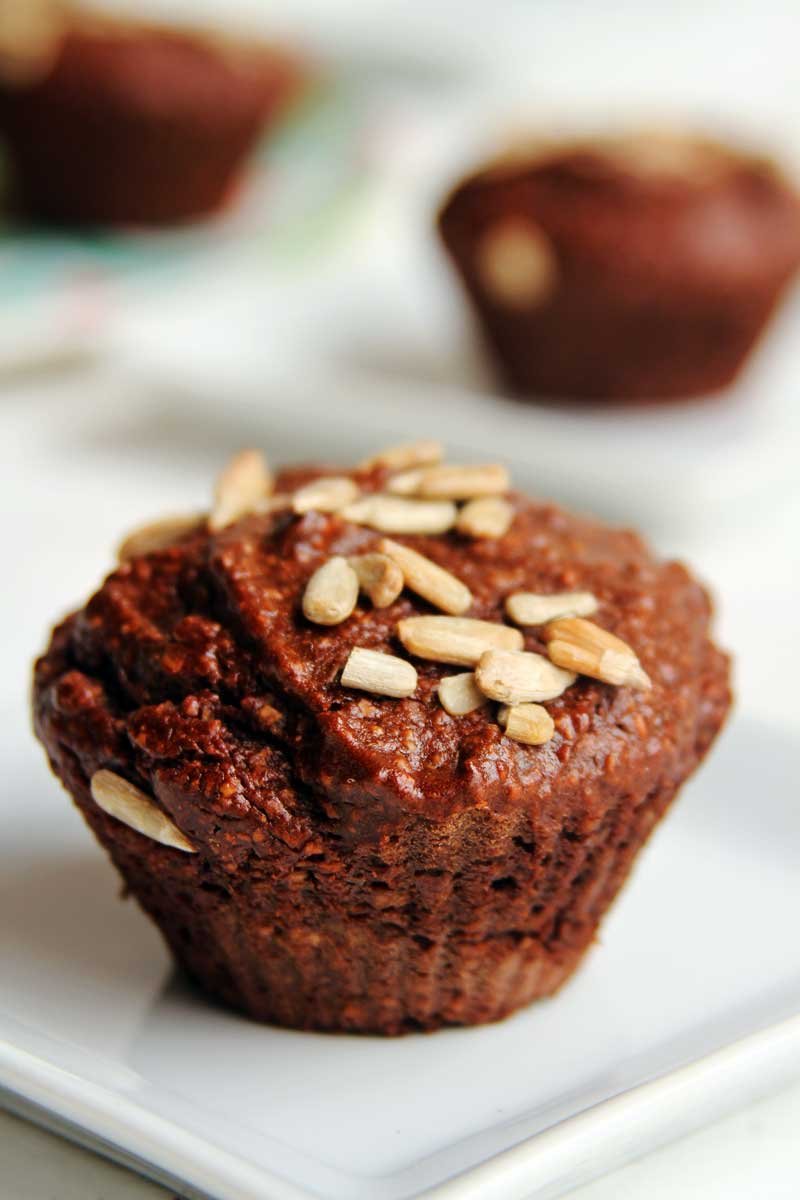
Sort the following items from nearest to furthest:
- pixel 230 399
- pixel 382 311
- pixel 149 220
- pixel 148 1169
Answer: pixel 148 1169, pixel 230 399, pixel 382 311, pixel 149 220

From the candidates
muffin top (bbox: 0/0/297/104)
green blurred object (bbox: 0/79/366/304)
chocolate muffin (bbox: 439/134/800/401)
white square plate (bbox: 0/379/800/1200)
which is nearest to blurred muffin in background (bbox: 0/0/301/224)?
muffin top (bbox: 0/0/297/104)

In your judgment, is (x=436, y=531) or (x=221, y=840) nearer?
(x=221, y=840)

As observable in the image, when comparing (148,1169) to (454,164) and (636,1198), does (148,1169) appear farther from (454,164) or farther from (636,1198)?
(454,164)

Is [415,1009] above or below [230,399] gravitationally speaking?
above

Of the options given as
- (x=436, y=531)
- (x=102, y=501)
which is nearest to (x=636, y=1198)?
(x=436, y=531)

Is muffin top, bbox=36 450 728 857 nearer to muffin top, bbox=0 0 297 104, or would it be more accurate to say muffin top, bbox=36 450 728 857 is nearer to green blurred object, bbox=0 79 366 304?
green blurred object, bbox=0 79 366 304

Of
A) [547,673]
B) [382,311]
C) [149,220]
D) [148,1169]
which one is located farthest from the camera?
[149,220]
